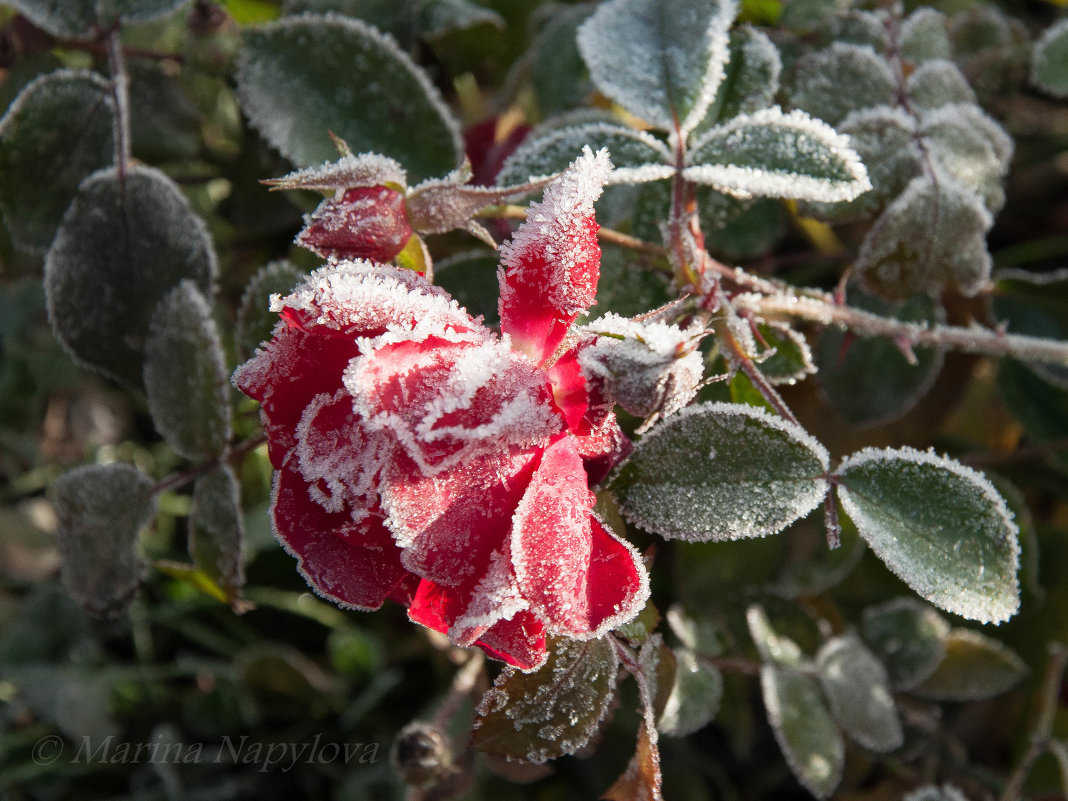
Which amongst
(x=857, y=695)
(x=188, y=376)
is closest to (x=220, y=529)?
(x=188, y=376)

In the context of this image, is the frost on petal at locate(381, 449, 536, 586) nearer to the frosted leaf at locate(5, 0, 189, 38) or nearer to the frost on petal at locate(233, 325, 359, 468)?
the frost on petal at locate(233, 325, 359, 468)

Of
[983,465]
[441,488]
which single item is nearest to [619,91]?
[441,488]

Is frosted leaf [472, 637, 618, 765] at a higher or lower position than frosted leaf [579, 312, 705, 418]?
lower

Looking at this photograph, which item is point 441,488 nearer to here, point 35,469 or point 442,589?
point 442,589

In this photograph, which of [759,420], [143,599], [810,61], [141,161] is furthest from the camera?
[143,599]

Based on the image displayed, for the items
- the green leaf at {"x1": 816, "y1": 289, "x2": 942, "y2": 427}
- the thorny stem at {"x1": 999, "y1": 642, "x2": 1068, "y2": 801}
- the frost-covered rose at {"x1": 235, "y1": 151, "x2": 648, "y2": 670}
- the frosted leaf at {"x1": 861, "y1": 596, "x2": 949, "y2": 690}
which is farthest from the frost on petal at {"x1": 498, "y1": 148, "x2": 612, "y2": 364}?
the thorny stem at {"x1": 999, "y1": 642, "x2": 1068, "y2": 801}

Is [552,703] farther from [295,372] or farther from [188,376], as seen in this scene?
[188,376]
